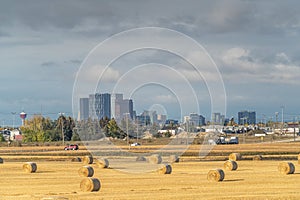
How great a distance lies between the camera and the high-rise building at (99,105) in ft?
175

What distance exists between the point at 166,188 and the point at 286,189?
610 cm

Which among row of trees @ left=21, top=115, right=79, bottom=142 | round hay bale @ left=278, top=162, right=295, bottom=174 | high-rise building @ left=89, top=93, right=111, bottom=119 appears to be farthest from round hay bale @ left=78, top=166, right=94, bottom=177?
row of trees @ left=21, top=115, right=79, bottom=142

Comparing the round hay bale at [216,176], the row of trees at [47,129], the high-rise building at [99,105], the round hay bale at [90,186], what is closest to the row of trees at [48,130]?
the row of trees at [47,129]

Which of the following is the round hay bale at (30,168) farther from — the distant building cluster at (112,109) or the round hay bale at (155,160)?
the round hay bale at (155,160)

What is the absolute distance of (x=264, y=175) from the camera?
1786 inches

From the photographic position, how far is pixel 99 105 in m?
57.0

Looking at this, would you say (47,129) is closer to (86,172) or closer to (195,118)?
(195,118)

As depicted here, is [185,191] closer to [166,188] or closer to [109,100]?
[166,188]

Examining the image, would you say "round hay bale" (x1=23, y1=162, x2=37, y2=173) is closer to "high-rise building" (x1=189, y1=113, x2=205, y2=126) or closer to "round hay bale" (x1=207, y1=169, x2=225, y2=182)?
"high-rise building" (x1=189, y1=113, x2=205, y2=126)

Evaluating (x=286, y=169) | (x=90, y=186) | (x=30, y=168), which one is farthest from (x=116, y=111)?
(x=90, y=186)

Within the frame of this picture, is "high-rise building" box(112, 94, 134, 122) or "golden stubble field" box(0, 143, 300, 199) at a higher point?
"high-rise building" box(112, 94, 134, 122)

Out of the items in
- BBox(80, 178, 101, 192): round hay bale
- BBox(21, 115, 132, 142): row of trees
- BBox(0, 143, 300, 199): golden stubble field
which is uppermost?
BBox(21, 115, 132, 142): row of trees

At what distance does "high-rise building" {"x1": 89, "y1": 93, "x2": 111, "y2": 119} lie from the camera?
53394mm

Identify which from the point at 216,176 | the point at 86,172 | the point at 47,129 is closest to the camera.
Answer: the point at 216,176
